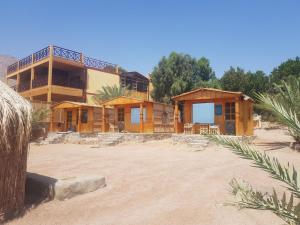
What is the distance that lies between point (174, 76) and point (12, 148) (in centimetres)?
2556

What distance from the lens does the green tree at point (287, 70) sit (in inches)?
1270

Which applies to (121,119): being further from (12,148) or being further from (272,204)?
(272,204)

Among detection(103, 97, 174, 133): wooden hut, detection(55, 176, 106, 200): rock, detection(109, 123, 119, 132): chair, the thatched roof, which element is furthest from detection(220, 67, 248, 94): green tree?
the thatched roof

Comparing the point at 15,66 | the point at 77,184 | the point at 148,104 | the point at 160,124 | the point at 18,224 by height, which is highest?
the point at 15,66

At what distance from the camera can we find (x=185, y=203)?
475cm

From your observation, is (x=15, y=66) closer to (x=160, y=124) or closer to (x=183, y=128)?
(x=160, y=124)

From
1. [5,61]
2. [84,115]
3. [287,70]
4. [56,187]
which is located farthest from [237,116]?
[5,61]

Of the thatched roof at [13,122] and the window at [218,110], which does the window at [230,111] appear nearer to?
the window at [218,110]

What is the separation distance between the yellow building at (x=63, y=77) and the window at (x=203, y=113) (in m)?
13.1

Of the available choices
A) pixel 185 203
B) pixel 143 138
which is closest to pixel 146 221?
pixel 185 203

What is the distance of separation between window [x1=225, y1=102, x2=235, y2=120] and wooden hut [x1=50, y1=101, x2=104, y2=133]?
10.8 m

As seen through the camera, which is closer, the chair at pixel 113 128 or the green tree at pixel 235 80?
the chair at pixel 113 128

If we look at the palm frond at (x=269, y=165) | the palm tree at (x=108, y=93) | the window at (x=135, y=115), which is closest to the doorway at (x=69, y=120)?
the palm tree at (x=108, y=93)

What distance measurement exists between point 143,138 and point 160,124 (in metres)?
3.23
